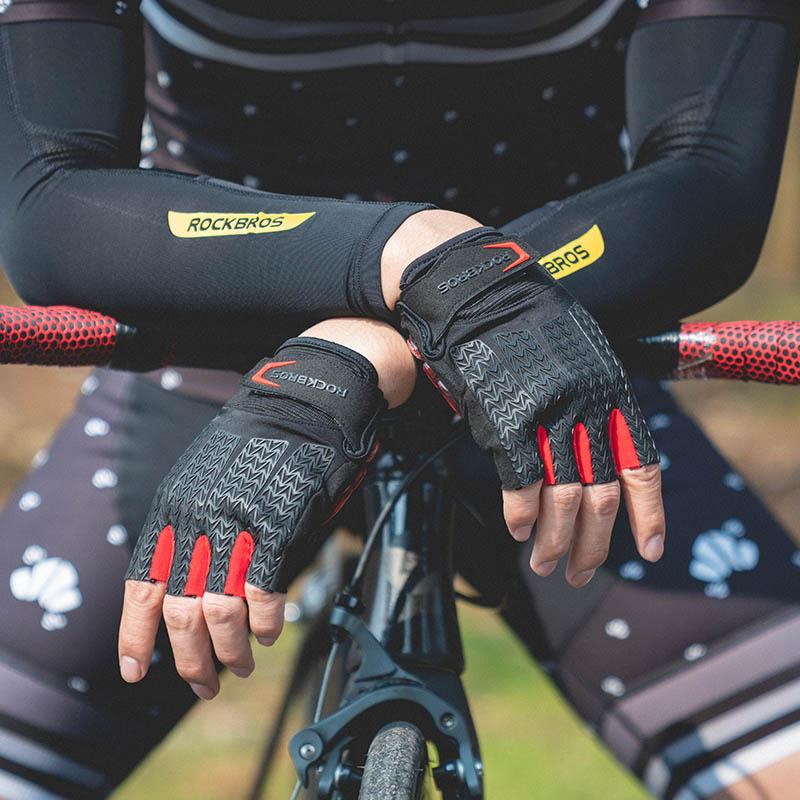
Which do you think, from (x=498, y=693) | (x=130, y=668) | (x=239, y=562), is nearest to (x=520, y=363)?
(x=239, y=562)

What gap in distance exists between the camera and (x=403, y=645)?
100cm

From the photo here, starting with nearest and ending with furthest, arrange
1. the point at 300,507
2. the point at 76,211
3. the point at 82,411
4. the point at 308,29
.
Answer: the point at 300,507 < the point at 76,211 < the point at 308,29 < the point at 82,411

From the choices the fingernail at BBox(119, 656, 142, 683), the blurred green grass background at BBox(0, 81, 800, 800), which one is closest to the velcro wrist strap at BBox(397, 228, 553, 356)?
the fingernail at BBox(119, 656, 142, 683)

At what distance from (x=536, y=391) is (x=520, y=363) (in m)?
0.03

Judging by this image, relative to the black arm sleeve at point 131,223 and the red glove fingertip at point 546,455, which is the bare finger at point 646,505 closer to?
the red glove fingertip at point 546,455

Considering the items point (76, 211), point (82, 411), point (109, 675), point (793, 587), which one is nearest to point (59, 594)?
point (109, 675)

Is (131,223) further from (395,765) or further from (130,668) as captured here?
(395,765)

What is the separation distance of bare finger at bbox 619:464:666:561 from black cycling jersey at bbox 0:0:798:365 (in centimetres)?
19

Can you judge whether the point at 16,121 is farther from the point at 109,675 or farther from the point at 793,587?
the point at 793,587

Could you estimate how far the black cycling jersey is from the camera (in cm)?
97

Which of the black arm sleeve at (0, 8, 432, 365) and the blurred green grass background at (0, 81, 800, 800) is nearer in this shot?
the black arm sleeve at (0, 8, 432, 365)

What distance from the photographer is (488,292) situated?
846 mm

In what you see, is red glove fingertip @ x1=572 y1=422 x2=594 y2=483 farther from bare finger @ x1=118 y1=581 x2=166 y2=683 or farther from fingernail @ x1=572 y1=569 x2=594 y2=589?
bare finger @ x1=118 y1=581 x2=166 y2=683

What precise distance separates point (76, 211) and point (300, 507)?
1.28ft
